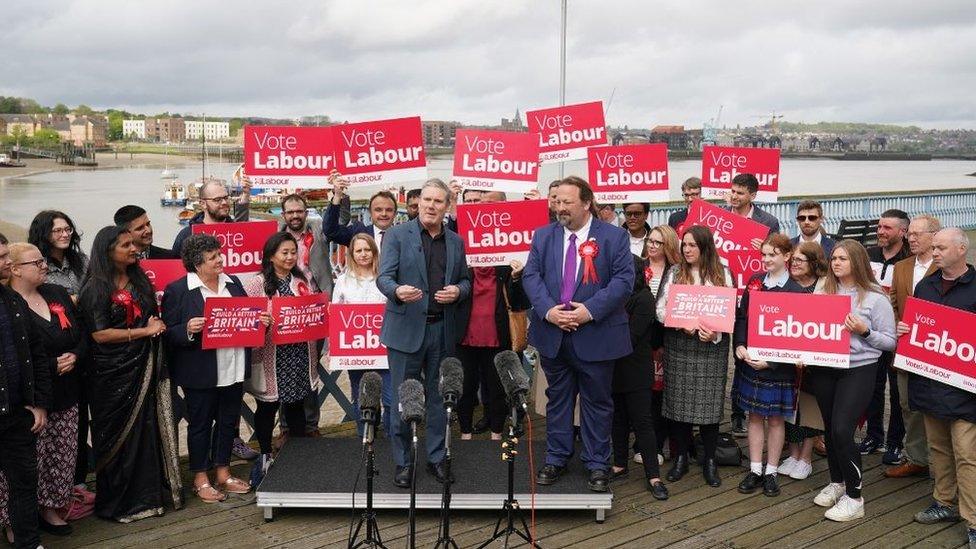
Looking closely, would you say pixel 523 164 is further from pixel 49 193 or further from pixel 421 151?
pixel 49 193

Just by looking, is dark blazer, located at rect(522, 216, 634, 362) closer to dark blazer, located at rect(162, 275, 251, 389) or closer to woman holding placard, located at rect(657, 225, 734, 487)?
woman holding placard, located at rect(657, 225, 734, 487)

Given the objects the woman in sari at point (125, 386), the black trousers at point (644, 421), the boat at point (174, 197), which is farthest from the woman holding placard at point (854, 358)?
the boat at point (174, 197)

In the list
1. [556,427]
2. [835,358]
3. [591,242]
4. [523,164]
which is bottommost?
[556,427]

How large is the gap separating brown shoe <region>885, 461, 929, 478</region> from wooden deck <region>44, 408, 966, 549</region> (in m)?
0.31

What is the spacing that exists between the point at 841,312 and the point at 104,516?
520 cm

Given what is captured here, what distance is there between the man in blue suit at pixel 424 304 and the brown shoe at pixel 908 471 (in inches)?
141

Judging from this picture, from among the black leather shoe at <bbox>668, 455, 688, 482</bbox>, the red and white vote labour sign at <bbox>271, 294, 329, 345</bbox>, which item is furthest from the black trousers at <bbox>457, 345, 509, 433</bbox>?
the black leather shoe at <bbox>668, 455, 688, 482</bbox>

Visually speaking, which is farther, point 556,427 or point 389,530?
point 556,427

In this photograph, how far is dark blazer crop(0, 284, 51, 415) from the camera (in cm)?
467

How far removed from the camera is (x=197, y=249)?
5773 mm

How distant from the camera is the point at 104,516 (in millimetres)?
5625

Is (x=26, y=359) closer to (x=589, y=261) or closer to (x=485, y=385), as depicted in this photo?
(x=589, y=261)

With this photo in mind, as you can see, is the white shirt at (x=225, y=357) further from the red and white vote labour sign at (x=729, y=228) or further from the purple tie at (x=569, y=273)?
the red and white vote labour sign at (x=729, y=228)

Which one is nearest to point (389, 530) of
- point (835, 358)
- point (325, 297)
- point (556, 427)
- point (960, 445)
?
point (556, 427)
